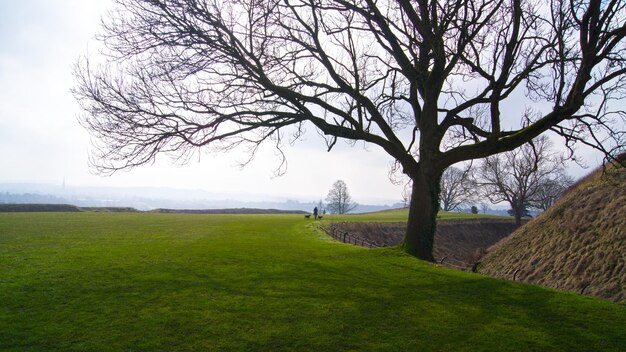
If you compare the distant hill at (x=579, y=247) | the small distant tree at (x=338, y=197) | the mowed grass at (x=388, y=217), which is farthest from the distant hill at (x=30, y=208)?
the small distant tree at (x=338, y=197)

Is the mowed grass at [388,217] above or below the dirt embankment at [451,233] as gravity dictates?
above

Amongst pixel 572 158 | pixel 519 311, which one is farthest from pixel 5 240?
pixel 572 158

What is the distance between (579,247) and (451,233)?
31.7 meters

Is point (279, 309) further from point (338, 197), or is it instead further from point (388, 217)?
point (338, 197)

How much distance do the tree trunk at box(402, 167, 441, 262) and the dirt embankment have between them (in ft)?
61.1

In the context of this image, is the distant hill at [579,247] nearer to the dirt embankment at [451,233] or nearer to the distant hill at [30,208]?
the dirt embankment at [451,233]

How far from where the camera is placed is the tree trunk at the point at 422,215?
43.2 feet

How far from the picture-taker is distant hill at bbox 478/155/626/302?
13633 millimetres

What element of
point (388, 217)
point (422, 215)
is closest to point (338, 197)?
point (388, 217)

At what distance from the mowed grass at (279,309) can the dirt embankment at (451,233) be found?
22178 millimetres

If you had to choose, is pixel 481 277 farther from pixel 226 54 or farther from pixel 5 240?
pixel 5 240

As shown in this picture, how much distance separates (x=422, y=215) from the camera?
13242 mm

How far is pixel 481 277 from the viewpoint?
10422 millimetres

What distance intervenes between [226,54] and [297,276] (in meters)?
7.22
